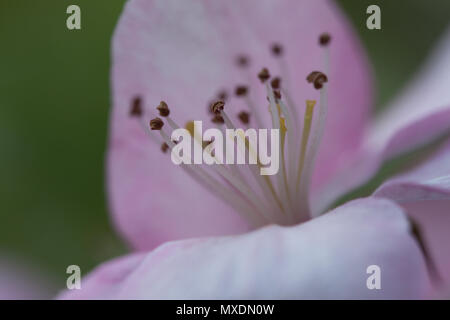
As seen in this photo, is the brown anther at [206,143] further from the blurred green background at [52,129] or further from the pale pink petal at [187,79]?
the blurred green background at [52,129]

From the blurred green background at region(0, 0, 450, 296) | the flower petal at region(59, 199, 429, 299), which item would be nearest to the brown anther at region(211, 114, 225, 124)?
the flower petal at region(59, 199, 429, 299)

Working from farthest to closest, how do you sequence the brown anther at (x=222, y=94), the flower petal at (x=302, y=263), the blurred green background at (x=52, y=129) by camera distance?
the blurred green background at (x=52, y=129)
the brown anther at (x=222, y=94)
the flower petal at (x=302, y=263)

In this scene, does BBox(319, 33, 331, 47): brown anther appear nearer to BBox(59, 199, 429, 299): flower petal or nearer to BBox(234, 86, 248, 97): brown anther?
BBox(234, 86, 248, 97): brown anther

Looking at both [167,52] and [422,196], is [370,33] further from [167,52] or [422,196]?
[422,196]

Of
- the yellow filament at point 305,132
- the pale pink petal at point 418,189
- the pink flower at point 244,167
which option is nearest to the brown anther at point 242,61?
the pink flower at point 244,167

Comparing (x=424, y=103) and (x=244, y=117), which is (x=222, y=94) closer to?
(x=244, y=117)

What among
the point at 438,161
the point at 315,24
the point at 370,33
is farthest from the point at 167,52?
the point at 370,33

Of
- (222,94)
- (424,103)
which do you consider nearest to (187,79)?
(222,94)
